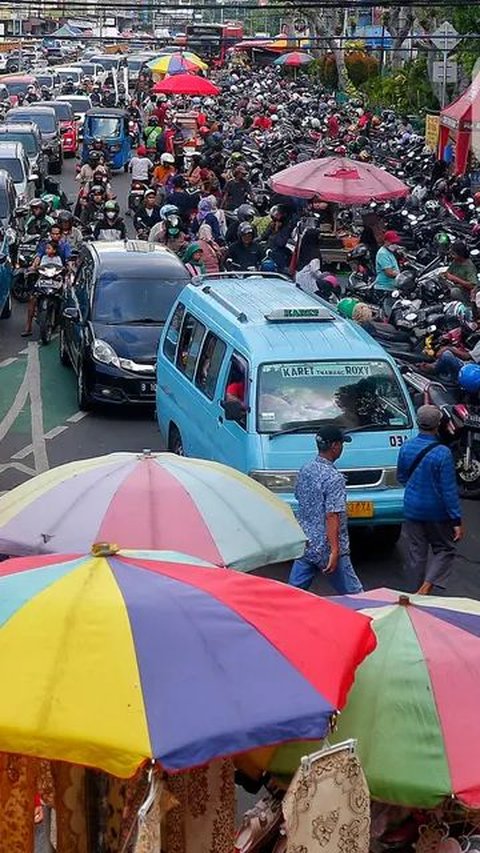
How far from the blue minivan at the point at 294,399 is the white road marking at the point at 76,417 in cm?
309

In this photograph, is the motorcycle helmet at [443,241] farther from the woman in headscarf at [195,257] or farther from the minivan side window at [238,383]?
the minivan side window at [238,383]

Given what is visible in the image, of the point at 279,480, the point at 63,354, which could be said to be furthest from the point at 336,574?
the point at 63,354

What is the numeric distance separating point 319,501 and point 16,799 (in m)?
3.93

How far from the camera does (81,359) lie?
14648 millimetres

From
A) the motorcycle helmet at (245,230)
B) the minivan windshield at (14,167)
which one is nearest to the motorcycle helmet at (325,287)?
the motorcycle helmet at (245,230)

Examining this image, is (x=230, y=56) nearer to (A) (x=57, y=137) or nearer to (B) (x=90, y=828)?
(A) (x=57, y=137)

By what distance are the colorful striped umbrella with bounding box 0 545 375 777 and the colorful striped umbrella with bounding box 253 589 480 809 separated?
0.59ft

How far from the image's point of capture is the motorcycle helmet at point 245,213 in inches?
834

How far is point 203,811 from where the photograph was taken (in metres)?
4.70

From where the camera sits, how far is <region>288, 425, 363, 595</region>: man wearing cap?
820 centimetres

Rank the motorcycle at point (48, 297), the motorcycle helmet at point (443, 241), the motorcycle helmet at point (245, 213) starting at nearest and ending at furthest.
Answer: the motorcycle at point (48, 297), the motorcycle helmet at point (443, 241), the motorcycle helmet at point (245, 213)

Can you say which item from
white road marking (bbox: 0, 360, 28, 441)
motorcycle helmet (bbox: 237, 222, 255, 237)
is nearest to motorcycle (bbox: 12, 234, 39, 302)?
motorcycle helmet (bbox: 237, 222, 255, 237)

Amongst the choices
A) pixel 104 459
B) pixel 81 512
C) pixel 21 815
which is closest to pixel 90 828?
pixel 21 815

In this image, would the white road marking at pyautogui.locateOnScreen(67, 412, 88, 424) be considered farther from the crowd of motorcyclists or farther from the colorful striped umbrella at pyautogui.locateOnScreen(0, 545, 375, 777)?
the colorful striped umbrella at pyautogui.locateOnScreen(0, 545, 375, 777)
